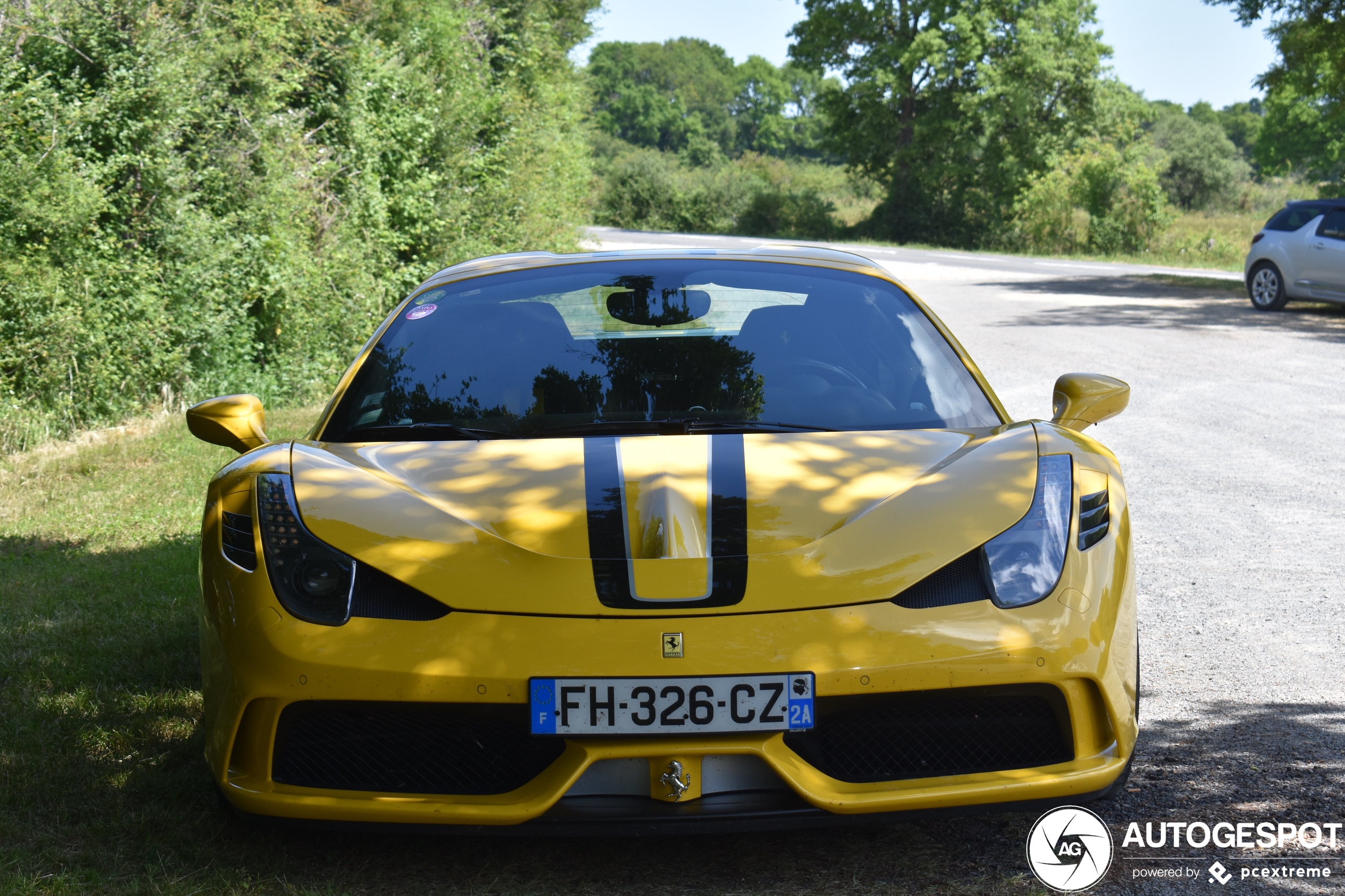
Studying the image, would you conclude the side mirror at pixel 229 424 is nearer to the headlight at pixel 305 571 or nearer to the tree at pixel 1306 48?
the headlight at pixel 305 571

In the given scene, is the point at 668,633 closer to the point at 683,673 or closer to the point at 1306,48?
the point at 683,673

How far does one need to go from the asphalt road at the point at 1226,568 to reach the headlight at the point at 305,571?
1.44 meters

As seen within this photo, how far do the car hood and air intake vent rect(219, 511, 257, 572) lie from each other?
0.44 feet

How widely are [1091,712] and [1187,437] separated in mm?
6183

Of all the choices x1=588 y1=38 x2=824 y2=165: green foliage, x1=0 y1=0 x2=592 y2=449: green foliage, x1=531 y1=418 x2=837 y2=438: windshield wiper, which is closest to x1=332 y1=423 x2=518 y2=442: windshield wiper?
x1=531 y1=418 x2=837 y2=438: windshield wiper

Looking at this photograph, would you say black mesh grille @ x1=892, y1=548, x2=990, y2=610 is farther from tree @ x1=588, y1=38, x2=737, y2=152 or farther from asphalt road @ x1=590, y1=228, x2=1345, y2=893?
tree @ x1=588, y1=38, x2=737, y2=152

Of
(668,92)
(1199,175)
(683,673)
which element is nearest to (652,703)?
(683,673)

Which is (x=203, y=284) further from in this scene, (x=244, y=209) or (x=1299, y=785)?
(x=1299, y=785)

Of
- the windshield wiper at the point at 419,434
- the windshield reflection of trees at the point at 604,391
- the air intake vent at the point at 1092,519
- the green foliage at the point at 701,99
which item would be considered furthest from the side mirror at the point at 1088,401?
the green foliage at the point at 701,99

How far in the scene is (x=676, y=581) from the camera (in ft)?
7.72

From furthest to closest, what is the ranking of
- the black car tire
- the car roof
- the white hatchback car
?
the black car tire
the white hatchback car
the car roof

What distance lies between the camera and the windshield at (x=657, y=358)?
314 cm

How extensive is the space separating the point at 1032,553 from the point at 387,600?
53.1 inches

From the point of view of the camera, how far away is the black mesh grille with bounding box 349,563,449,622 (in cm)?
238
